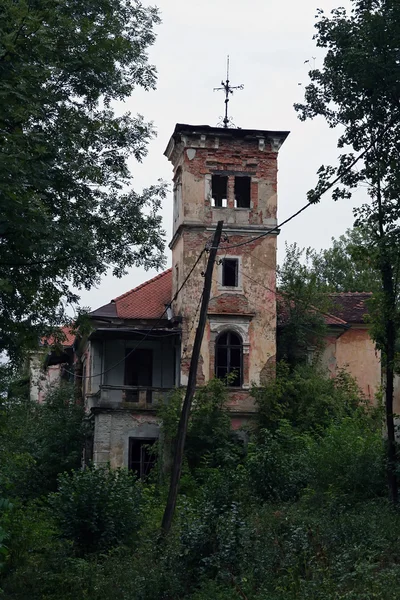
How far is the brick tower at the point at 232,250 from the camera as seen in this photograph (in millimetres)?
33500

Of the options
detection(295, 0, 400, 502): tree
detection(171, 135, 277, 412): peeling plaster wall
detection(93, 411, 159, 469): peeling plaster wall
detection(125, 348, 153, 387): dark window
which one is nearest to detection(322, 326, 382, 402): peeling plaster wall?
detection(171, 135, 277, 412): peeling plaster wall

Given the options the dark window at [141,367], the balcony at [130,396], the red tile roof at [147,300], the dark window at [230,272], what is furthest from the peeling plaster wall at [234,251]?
the dark window at [141,367]

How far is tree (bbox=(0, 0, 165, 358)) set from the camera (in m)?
13.4

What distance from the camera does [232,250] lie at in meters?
34.0

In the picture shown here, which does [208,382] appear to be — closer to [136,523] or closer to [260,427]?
[260,427]

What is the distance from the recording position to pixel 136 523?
22094 millimetres

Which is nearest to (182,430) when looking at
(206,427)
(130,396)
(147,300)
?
(206,427)

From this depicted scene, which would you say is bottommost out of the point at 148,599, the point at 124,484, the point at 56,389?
the point at 148,599

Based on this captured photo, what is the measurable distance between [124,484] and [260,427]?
409 inches

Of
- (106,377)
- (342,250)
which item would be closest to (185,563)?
(106,377)

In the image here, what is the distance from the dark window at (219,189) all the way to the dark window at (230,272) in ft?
7.51

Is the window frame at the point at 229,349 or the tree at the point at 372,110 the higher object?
the tree at the point at 372,110

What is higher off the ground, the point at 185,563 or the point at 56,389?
the point at 56,389

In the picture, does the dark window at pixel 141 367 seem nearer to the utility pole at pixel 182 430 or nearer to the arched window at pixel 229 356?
the arched window at pixel 229 356
